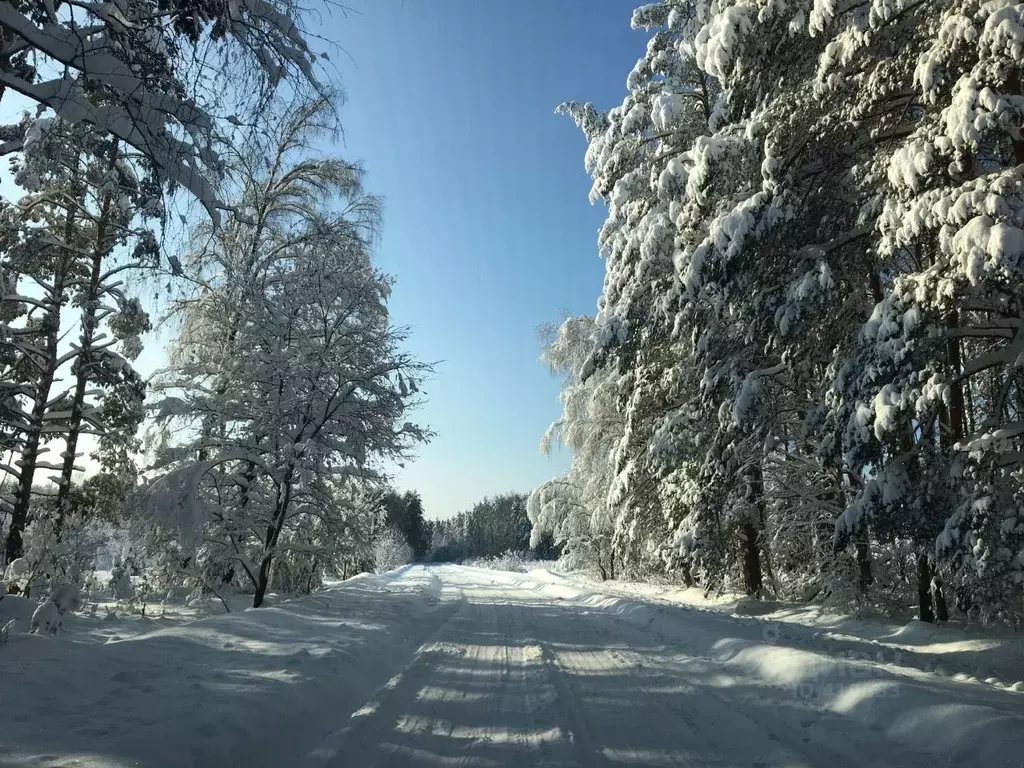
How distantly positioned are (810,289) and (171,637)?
28.7ft

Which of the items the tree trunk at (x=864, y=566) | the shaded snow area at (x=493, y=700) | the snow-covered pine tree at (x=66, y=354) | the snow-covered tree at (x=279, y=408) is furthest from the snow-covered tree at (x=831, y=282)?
the snow-covered pine tree at (x=66, y=354)

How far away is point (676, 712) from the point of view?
16.1 ft

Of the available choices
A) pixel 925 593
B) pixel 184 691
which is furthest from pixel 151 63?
pixel 925 593

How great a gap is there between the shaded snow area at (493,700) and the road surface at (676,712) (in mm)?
19

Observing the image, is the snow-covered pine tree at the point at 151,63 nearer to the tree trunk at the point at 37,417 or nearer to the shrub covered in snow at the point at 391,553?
the tree trunk at the point at 37,417

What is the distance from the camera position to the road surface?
3914 mm

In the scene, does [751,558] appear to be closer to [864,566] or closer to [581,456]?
[864,566]

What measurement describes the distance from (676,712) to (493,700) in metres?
1.53

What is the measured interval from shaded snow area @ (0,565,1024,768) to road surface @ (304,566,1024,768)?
19mm

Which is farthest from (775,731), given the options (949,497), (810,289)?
(810,289)

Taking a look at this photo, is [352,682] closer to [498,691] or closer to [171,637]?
[498,691]

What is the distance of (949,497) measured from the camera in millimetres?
7090

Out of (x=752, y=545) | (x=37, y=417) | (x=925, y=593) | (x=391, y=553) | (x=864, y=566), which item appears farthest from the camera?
(x=391, y=553)

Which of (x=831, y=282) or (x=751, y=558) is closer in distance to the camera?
(x=831, y=282)
